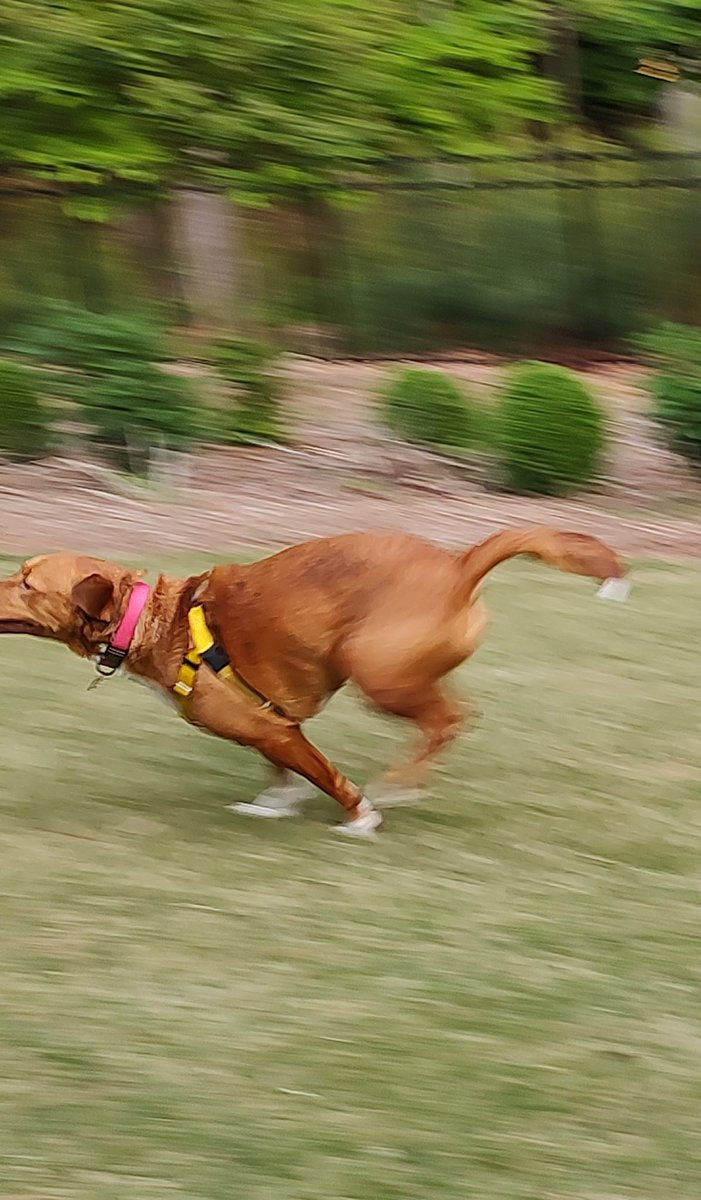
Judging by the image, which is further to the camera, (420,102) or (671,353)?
(420,102)

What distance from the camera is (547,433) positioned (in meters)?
11.1

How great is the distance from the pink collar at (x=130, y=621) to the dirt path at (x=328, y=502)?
4.93 metres

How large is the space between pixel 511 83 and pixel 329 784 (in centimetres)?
1254

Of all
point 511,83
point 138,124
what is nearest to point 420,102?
point 511,83

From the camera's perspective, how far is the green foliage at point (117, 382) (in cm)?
1138

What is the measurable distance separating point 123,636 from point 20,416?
7303mm

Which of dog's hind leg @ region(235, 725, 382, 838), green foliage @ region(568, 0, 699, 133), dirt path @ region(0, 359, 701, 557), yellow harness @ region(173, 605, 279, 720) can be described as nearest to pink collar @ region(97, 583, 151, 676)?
yellow harness @ region(173, 605, 279, 720)

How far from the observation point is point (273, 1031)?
3.61 metres

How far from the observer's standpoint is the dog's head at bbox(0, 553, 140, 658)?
4590 mm

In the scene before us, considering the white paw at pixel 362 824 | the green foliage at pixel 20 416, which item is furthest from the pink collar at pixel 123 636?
the green foliage at pixel 20 416

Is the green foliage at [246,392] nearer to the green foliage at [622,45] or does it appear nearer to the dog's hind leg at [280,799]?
the dog's hind leg at [280,799]

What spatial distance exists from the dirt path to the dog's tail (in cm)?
518

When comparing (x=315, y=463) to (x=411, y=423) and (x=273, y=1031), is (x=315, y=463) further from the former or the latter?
(x=273, y=1031)

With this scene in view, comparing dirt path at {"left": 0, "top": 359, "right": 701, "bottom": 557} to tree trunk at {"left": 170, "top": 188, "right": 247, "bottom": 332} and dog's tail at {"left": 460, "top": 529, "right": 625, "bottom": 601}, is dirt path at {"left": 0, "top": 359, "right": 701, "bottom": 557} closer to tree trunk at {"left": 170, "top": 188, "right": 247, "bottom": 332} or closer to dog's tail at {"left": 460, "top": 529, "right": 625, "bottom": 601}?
tree trunk at {"left": 170, "top": 188, "right": 247, "bottom": 332}
